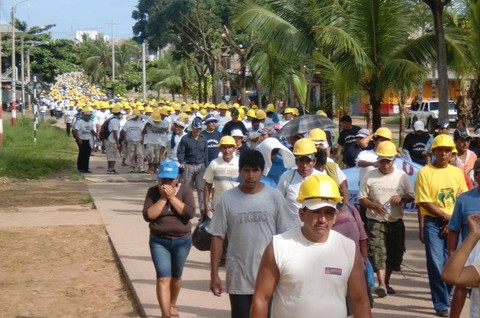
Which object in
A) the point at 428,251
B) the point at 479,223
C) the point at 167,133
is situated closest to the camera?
the point at 479,223

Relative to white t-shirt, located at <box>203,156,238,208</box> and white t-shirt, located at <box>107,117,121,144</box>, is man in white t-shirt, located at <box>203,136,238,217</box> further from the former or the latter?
white t-shirt, located at <box>107,117,121,144</box>

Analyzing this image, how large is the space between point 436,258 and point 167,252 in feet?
8.06

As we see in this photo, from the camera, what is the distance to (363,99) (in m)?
22.1

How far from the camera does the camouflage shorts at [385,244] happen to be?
994cm

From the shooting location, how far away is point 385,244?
32.9 ft

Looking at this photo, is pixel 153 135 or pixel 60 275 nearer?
pixel 60 275

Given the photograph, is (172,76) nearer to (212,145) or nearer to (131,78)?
(131,78)

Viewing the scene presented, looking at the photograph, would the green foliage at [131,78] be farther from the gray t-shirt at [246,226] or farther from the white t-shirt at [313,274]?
the white t-shirt at [313,274]

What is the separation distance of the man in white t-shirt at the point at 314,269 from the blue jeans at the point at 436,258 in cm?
409

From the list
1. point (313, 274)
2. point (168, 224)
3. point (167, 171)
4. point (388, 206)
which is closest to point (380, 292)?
point (388, 206)

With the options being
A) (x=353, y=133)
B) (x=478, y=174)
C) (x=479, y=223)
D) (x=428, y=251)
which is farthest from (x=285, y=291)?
(x=353, y=133)

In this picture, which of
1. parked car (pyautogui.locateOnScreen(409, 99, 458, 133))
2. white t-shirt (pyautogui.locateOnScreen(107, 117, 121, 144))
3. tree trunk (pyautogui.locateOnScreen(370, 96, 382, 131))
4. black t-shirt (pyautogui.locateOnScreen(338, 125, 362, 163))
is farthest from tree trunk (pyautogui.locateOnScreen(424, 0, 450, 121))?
parked car (pyautogui.locateOnScreen(409, 99, 458, 133))

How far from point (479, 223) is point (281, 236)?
1001mm

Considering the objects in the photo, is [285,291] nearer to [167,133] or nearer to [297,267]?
[297,267]
